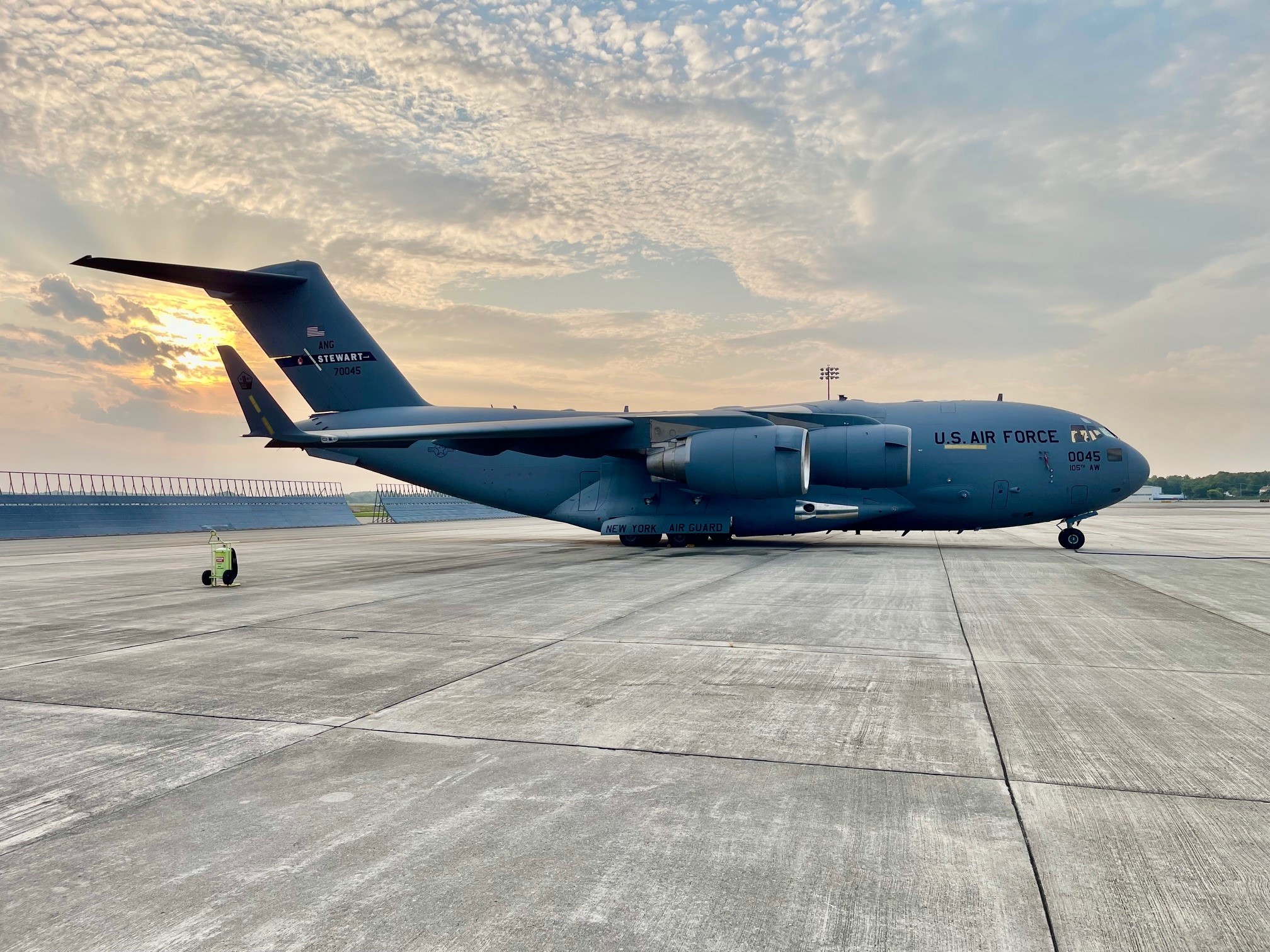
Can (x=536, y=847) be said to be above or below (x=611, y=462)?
below

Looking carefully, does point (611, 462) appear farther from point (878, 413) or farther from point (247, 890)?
point (247, 890)

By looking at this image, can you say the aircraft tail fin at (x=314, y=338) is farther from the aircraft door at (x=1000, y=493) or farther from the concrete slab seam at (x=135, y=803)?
the concrete slab seam at (x=135, y=803)

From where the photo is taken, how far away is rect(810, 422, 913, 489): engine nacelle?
15.1 meters

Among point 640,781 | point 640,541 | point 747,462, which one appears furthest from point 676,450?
point 640,781

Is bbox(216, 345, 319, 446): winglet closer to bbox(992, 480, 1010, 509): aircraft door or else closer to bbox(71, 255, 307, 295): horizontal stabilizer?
bbox(71, 255, 307, 295): horizontal stabilizer

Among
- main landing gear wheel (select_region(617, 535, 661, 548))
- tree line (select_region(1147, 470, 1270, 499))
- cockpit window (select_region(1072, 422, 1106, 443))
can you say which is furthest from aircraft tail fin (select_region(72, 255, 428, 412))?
tree line (select_region(1147, 470, 1270, 499))

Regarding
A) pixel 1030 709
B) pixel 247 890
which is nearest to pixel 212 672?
pixel 247 890

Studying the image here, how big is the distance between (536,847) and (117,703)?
340cm

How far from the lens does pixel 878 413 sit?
1681cm

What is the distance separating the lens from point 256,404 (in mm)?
15727

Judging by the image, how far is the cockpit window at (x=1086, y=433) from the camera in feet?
52.0

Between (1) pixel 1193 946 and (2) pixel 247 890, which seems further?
(2) pixel 247 890

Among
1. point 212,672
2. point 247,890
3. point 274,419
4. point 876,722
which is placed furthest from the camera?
point 274,419

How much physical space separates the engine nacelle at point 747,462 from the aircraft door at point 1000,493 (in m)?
4.11
